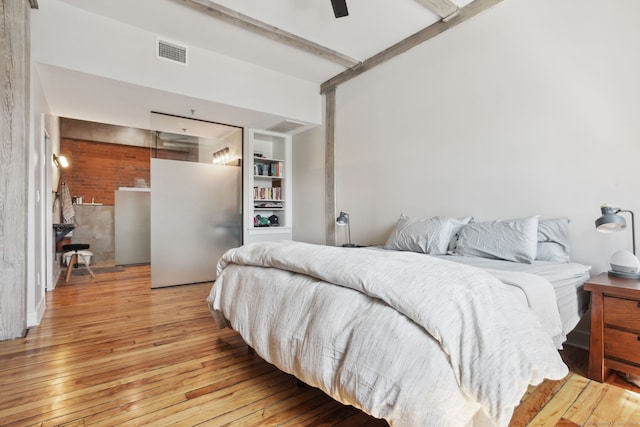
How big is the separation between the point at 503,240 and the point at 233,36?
11.0 feet

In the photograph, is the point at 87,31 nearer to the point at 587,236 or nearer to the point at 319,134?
the point at 319,134

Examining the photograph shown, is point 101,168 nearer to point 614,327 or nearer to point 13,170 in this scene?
point 13,170

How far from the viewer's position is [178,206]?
174 inches

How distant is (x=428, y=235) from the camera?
2822 mm

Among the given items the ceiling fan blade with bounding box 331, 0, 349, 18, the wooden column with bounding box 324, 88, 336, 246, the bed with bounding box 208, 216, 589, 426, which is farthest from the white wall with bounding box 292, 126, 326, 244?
the bed with bounding box 208, 216, 589, 426

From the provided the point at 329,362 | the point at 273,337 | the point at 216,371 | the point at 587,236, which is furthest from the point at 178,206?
the point at 587,236

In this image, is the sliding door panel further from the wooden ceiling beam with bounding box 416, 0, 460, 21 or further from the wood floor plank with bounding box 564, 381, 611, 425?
the wood floor plank with bounding box 564, 381, 611, 425

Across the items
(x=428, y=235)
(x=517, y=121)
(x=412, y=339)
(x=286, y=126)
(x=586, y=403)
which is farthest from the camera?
(x=286, y=126)

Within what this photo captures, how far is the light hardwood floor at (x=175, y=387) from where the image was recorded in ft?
4.86

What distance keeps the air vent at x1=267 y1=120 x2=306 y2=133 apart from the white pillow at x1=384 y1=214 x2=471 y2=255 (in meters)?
2.53

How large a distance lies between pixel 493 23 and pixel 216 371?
3.56 m

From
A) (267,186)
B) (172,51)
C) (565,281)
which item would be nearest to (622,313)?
(565,281)

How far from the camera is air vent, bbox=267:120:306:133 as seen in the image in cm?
476

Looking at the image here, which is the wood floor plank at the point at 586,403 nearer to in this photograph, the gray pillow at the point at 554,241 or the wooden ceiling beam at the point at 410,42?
the gray pillow at the point at 554,241
